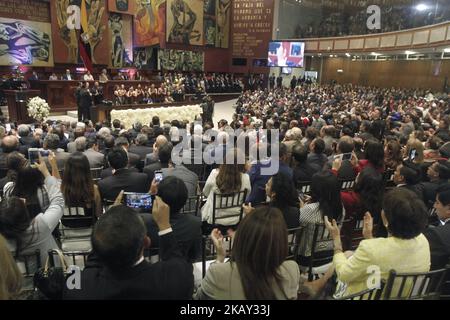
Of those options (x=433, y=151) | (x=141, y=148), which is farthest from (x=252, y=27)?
(x=433, y=151)

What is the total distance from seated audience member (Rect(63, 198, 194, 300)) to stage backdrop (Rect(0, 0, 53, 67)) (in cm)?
1375

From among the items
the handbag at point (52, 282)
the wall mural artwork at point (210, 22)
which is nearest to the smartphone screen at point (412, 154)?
the handbag at point (52, 282)

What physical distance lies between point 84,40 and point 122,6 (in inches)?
105

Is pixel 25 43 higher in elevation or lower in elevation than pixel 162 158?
higher

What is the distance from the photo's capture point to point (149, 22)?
17703 millimetres

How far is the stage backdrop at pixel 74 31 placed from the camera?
1384 centimetres

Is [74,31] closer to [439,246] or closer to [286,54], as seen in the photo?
[286,54]

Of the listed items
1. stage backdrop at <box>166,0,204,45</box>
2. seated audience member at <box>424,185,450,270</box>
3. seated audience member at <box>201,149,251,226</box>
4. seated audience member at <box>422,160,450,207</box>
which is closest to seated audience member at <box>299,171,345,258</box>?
seated audience member at <box>424,185,450,270</box>

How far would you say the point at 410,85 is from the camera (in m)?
17.2

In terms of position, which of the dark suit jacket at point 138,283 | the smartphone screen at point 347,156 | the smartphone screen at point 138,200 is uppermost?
the dark suit jacket at point 138,283

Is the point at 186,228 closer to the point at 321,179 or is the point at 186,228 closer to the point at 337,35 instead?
the point at 321,179

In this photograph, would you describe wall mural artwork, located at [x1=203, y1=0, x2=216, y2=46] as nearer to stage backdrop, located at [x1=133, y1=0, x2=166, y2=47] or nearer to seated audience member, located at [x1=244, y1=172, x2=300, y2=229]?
stage backdrop, located at [x1=133, y1=0, x2=166, y2=47]

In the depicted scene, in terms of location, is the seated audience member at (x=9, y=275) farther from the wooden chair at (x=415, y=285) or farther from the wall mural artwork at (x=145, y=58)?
the wall mural artwork at (x=145, y=58)

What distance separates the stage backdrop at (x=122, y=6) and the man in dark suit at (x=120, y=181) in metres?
14.2
